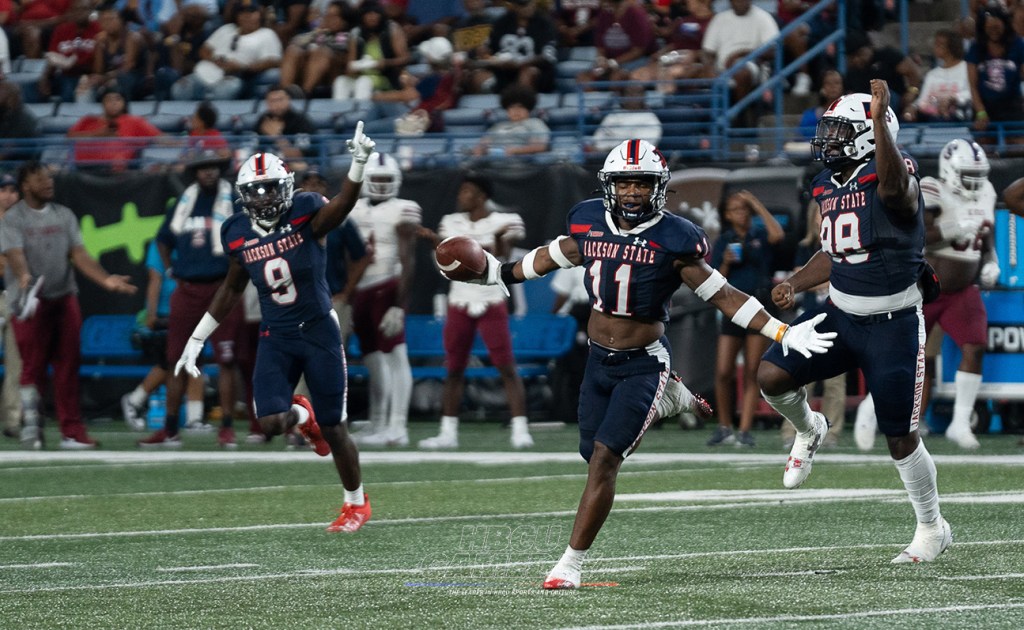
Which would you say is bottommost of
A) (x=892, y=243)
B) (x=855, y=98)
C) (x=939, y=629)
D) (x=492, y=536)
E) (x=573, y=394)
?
(x=573, y=394)

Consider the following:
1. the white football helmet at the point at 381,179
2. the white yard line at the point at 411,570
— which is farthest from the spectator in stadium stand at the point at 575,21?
the white yard line at the point at 411,570

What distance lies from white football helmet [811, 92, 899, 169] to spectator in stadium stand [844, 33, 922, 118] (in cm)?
828

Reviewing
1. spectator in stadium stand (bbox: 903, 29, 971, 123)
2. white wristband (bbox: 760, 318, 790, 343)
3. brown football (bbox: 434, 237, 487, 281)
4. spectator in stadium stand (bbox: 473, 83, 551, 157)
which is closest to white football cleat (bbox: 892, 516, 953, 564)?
white wristband (bbox: 760, 318, 790, 343)

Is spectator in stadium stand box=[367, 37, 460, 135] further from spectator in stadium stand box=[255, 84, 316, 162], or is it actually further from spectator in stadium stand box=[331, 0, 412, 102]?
spectator in stadium stand box=[255, 84, 316, 162]

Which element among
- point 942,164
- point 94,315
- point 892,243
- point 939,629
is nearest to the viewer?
point 939,629

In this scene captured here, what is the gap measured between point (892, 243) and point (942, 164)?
5348mm

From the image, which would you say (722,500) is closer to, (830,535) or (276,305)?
(830,535)

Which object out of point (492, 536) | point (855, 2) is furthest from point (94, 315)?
point (492, 536)

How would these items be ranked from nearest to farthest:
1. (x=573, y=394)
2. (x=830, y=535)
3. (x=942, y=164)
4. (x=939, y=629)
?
(x=939, y=629) → (x=830, y=535) → (x=942, y=164) → (x=573, y=394)

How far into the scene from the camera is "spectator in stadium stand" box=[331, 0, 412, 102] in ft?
54.8

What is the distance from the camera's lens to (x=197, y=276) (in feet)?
39.7

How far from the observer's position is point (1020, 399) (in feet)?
41.0

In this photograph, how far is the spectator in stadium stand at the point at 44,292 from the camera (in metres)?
11.9

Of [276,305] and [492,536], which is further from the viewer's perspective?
[276,305]
